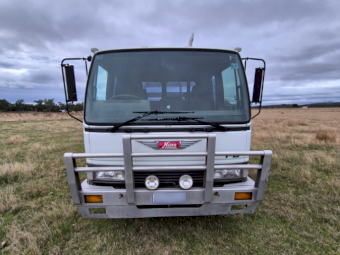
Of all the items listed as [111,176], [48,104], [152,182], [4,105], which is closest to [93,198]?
[111,176]

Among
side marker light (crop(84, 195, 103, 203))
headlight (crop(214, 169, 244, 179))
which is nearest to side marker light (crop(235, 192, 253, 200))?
Result: headlight (crop(214, 169, 244, 179))

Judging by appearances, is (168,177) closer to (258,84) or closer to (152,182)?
(152,182)

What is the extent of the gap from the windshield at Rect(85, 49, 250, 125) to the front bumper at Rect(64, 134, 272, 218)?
676 mm

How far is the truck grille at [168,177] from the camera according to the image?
236 cm

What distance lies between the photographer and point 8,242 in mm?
2666

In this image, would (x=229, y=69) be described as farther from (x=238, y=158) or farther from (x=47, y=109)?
A: (x=47, y=109)

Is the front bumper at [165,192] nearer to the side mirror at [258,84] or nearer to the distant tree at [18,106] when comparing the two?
the side mirror at [258,84]

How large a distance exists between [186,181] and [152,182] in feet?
1.28

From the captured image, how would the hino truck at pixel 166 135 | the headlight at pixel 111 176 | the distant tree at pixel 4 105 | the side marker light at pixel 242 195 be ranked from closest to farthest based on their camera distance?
the hino truck at pixel 166 135, the side marker light at pixel 242 195, the headlight at pixel 111 176, the distant tree at pixel 4 105

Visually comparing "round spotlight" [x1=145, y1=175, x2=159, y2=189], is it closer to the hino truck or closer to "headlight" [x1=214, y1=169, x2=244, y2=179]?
the hino truck

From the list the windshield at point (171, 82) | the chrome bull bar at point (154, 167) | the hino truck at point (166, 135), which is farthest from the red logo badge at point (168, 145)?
the windshield at point (171, 82)

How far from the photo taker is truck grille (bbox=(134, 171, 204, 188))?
236 centimetres

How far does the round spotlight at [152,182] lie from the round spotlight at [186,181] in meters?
0.27

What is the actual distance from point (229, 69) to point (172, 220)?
2.44 meters
